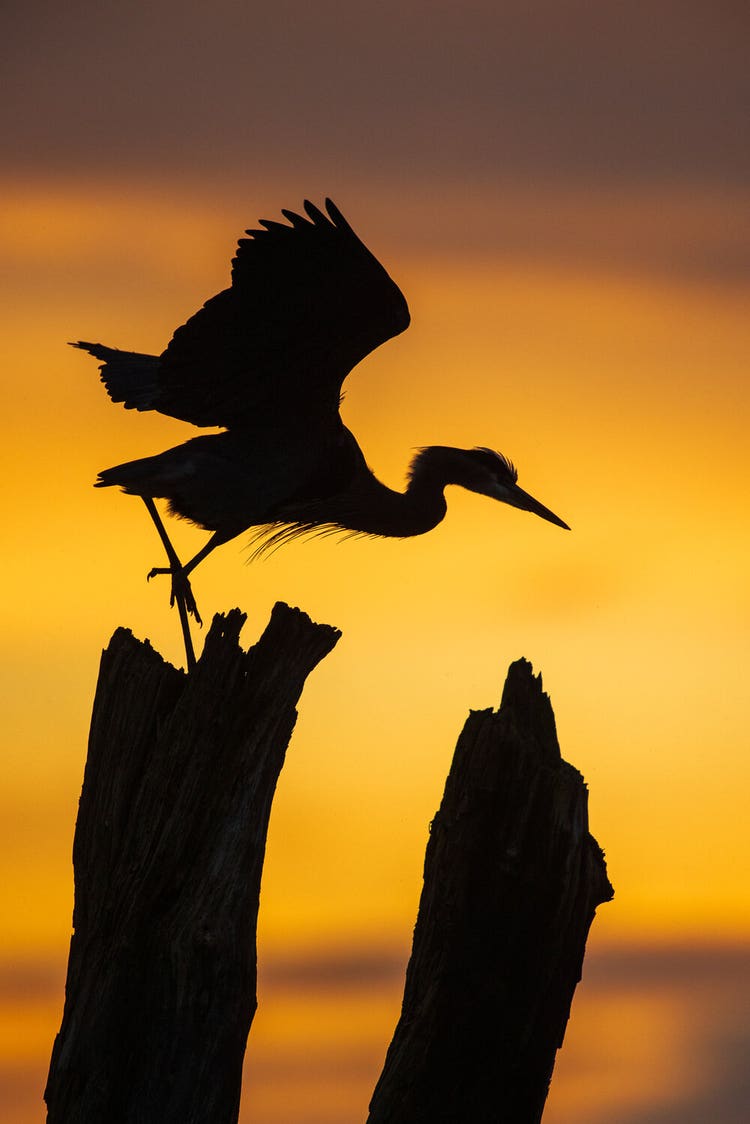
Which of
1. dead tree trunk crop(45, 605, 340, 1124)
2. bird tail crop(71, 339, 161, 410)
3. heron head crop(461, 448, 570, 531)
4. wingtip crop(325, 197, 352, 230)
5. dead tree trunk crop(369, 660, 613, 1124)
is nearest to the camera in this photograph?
dead tree trunk crop(369, 660, 613, 1124)

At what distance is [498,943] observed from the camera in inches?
213

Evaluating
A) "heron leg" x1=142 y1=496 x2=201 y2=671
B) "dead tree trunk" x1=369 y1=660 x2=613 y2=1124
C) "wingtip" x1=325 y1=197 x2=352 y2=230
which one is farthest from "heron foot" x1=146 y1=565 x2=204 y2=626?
"dead tree trunk" x1=369 y1=660 x2=613 y2=1124

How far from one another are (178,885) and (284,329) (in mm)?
4491

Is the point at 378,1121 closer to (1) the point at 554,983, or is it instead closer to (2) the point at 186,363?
(1) the point at 554,983

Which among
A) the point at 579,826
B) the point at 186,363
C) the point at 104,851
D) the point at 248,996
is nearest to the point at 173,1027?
the point at 248,996

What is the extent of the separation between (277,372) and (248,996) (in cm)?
489

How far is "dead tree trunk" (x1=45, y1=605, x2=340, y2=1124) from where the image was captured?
18.5 ft

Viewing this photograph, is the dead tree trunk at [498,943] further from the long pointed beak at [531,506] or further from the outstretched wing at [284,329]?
the long pointed beak at [531,506]

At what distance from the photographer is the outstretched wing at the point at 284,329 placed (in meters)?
8.67

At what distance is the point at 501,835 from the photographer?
17.7 feet

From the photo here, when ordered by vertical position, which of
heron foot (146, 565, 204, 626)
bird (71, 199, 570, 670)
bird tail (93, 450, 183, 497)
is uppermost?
bird (71, 199, 570, 670)

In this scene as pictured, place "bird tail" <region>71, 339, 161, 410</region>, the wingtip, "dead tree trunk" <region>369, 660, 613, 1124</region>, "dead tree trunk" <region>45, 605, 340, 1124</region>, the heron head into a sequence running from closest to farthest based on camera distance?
"dead tree trunk" <region>369, 660, 613, 1124</region> → "dead tree trunk" <region>45, 605, 340, 1124</region> → the wingtip → "bird tail" <region>71, 339, 161, 410</region> → the heron head

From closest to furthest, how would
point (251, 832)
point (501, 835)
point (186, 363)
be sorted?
point (501, 835)
point (251, 832)
point (186, 363)

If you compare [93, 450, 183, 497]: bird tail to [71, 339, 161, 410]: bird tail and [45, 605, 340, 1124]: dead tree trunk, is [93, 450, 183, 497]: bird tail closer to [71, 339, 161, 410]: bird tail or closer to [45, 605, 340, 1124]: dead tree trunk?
[71, 339, 161, 410]: bird tail
